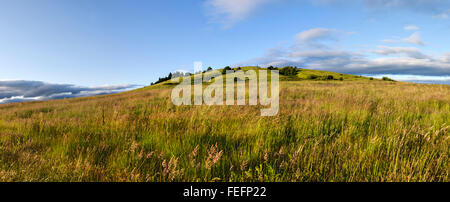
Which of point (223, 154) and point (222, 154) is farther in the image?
point (223, 154)

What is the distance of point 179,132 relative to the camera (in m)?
3.34

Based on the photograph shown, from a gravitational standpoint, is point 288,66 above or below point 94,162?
above
